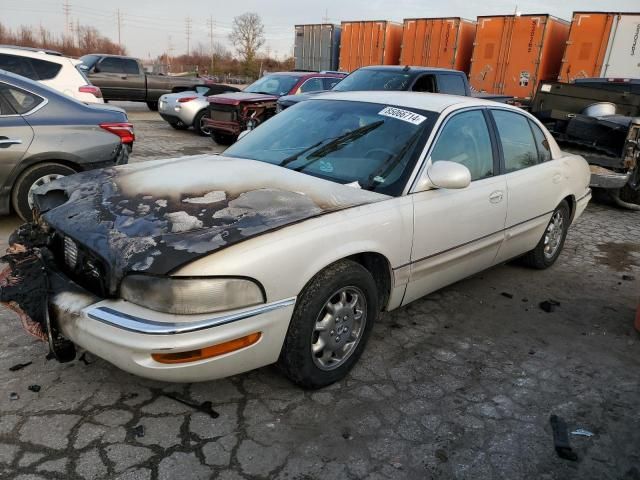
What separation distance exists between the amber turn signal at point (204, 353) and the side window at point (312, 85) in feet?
30.0

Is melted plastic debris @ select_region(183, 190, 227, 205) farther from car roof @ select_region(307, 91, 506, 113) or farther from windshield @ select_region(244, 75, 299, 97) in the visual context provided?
windshield @ select_region(244, 75, 299, 97)

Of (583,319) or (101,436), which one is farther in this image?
(583,319)

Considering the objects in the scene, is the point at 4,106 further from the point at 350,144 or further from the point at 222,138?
the point at 222,138

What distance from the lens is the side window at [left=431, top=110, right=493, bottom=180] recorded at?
336 centimetres

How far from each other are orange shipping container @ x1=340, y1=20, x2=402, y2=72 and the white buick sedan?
17.2 meters

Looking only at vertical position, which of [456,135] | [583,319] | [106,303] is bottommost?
[583,319]

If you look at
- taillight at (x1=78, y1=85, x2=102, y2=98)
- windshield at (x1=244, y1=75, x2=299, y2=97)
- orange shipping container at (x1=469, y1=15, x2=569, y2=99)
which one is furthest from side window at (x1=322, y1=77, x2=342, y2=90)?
orange shipping container at (x1=469, y1=15, x2=569, y2=99)

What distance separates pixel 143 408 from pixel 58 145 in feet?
11.1

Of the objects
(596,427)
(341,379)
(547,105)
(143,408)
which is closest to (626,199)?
(547,105)

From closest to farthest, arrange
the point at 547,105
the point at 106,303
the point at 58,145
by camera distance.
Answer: the point at 106,303
the point at 58,145
the point at 547,105

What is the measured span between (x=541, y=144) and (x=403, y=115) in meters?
1.76

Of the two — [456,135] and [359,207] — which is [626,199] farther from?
[359,207]

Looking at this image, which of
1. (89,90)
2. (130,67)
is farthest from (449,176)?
(130,67)

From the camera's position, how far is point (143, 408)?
2555mm
